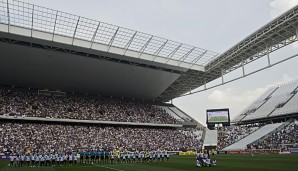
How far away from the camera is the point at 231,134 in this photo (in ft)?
209

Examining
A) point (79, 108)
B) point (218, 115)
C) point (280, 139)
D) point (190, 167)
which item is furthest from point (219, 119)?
point (190, 167)

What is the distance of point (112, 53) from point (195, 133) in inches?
1272

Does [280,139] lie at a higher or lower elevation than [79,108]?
lower

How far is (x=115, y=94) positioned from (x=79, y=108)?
1019cm

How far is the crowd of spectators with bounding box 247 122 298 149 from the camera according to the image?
50.2 meters

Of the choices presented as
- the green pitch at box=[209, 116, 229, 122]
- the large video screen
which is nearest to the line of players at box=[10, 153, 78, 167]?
the large video screen

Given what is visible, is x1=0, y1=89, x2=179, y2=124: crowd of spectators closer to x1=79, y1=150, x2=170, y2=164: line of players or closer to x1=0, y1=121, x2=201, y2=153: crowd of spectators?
x1=0, y1=121, x2=201, y2=153: crowd of spectators

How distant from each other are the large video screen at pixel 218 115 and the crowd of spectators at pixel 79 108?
7.83 m

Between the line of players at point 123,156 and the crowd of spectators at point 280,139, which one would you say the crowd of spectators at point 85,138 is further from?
the line of players at point 123,156

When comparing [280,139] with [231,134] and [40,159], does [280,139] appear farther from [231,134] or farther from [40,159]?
[40,159]

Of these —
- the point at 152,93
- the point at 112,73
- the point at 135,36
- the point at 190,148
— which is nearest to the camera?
the point at 135,36

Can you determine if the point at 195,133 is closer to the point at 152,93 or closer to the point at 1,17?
the point at 152,93

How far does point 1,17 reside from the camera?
37.8 metres

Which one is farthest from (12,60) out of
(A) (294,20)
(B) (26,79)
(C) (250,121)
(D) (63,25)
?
(C) (250,121)
